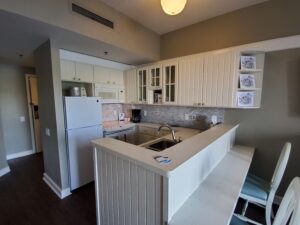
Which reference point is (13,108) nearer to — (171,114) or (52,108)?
(52,108)

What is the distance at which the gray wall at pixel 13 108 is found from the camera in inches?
142

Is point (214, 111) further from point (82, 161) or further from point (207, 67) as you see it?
point (82, 161)

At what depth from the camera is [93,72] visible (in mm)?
3025

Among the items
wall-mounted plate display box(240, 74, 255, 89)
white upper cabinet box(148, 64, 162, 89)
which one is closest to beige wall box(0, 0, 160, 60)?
white upper cabinet box(148, 64, 162, 89)

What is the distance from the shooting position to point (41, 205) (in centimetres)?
218

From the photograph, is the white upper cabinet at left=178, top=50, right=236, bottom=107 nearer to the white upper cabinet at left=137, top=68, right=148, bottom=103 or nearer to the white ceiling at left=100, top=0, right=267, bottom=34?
the white ceiling at left=100, top=0, right=267, bottom=34

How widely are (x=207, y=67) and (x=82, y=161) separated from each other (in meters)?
2.64

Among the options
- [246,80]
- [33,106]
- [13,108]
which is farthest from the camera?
[33,106]

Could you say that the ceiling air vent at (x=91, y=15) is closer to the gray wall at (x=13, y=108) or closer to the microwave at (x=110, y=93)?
the microwave at (x=110, y=93)

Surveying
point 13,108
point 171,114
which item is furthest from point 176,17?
point 13,108

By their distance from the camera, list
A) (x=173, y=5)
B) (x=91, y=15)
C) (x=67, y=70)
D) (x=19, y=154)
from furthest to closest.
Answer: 1. (x=19, y=154)
2. (x=67, y=70)
3. (x=91, y=15)
4. (x=173, y=5)

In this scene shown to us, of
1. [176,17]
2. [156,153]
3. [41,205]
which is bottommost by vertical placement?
[41,205]

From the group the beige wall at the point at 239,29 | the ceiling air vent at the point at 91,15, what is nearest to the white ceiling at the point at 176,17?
the beige wall at the point at 239,29

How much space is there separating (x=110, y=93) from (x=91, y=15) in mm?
1663
